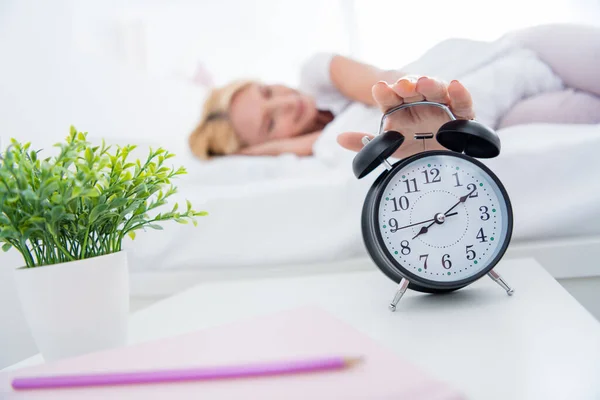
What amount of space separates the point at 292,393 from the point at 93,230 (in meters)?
0.34

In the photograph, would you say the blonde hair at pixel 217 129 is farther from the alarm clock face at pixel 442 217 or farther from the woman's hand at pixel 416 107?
the alarm clock face at pixel 442 217

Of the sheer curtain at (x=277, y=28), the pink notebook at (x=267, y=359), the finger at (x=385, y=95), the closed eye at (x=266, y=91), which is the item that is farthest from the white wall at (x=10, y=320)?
the finger at (x=385, y=95)

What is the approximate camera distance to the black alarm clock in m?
0.67

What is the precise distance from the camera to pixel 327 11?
123cm

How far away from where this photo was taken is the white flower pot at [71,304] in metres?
0.54

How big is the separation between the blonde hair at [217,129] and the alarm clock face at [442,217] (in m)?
0.64

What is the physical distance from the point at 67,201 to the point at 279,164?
69 centimetres

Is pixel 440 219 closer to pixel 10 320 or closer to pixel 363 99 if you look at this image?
pixel 363 99

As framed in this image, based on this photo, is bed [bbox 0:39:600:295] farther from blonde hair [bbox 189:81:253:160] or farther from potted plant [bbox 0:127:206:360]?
potted plant [bbox 0:127:206:360]

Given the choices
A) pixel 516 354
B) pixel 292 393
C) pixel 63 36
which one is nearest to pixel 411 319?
pixel 516 354

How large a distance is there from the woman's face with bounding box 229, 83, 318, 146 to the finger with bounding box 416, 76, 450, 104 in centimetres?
51

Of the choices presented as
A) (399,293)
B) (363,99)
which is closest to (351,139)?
(399,293)

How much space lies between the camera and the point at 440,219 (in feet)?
2.23

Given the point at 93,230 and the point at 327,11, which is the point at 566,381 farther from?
the point at 327,11
